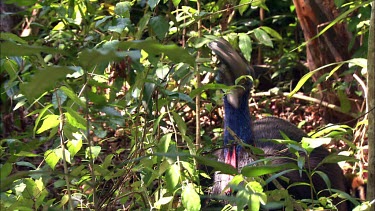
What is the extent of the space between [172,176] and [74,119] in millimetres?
318

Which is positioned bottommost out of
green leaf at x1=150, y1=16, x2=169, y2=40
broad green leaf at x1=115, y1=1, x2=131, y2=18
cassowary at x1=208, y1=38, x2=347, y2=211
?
cassowary at x1=208, y1=38, x2=347, y2=211

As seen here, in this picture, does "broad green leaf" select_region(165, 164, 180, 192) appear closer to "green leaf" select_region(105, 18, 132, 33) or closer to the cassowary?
"green leaf" select_region(105, 18, 132, 33)

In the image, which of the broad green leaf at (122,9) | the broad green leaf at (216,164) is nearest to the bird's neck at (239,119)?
the broad green leaf at (122,9)

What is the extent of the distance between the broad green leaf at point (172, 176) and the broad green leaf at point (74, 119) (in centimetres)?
27

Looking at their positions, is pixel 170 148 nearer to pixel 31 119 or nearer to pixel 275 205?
pixel 275 205

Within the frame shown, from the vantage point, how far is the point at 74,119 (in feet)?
6.43

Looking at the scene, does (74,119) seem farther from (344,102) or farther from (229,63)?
(344,102)

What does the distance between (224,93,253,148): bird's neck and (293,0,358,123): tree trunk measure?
122 cm

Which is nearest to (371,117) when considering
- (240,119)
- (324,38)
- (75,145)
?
(75,145)

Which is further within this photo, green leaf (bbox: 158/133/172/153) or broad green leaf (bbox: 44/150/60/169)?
broad green leaf (bbox: 44/150/60/169)

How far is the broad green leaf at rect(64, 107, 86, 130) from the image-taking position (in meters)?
1.92

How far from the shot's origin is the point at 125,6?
230cm

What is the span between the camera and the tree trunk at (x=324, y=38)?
4.46m

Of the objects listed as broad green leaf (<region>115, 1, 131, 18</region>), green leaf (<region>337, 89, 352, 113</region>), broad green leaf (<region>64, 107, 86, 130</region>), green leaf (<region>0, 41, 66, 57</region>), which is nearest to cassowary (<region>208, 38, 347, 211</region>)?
green leaf (<region>337, 89, 352, 113</region>)
